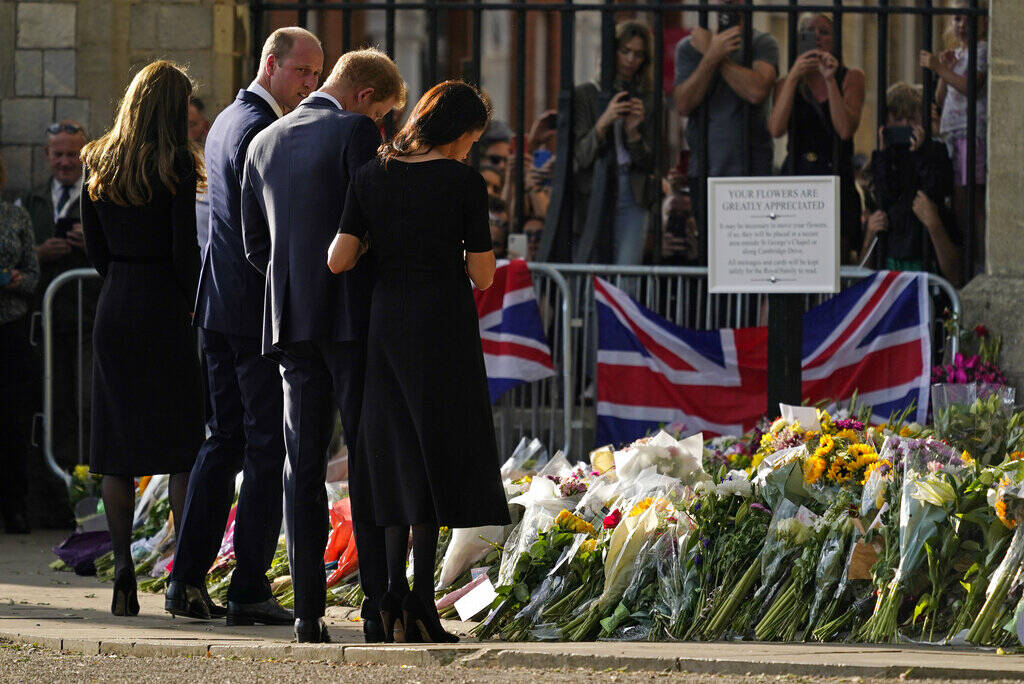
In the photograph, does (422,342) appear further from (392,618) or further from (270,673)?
(270,673)

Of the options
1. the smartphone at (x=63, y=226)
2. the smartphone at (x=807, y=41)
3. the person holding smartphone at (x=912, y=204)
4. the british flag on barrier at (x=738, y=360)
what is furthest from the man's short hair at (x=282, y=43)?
the smartphone at (x=807, y=41)

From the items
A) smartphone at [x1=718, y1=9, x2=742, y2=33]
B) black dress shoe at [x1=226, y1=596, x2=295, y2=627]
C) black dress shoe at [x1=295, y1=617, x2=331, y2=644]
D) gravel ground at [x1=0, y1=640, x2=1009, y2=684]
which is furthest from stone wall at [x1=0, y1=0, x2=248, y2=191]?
gravel ground at [x1=0, y1=640, x2=1009, y2=684]

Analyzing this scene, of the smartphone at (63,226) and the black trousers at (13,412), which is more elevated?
the smartphone at (63,226)

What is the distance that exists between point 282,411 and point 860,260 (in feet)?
15.8

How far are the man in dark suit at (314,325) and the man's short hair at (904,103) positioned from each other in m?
4.66

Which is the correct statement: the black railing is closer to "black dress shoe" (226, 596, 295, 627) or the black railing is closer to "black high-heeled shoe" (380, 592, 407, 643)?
"black dress shoe" (226, 596, 295, 627)

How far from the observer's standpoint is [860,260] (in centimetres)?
998

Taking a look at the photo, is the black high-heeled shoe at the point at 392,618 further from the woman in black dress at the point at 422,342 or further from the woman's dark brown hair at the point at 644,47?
the woman's dark brown hair at the point at 644,47

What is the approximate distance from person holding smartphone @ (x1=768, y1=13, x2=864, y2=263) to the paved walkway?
402 cm

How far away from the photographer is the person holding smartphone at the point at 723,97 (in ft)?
29.9

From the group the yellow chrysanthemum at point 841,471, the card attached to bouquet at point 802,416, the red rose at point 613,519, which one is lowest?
the red rose at point 613,519

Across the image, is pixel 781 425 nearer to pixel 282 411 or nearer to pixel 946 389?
pixel 946 389

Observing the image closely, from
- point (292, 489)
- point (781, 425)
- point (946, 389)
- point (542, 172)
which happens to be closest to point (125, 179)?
point (292, 489)

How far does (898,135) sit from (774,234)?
1.89 metres
